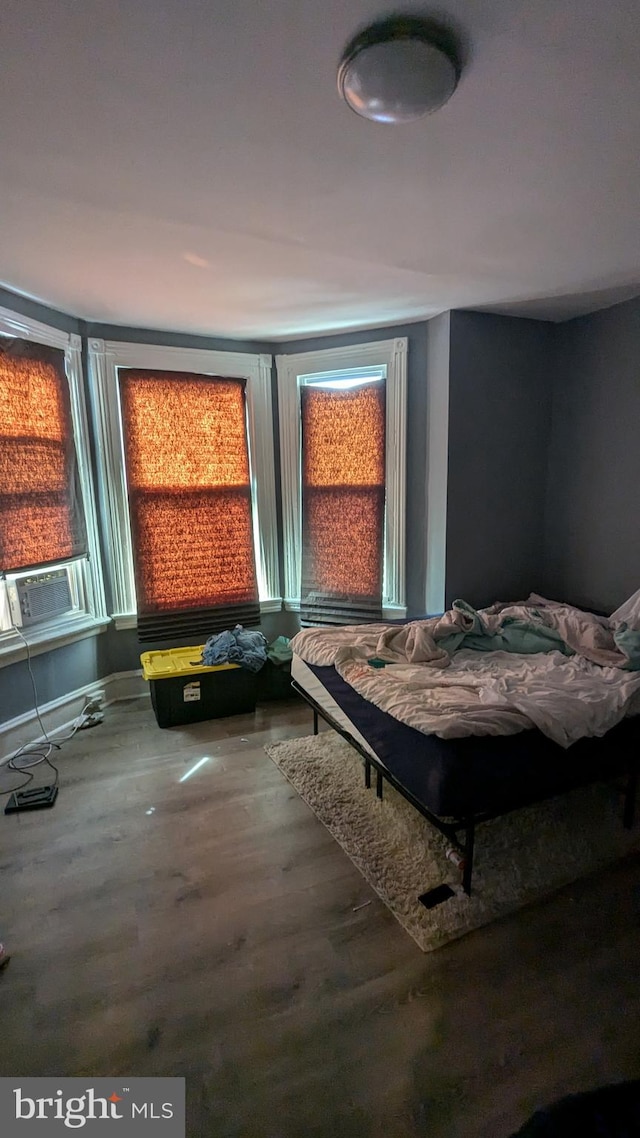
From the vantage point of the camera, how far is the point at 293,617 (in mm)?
3994

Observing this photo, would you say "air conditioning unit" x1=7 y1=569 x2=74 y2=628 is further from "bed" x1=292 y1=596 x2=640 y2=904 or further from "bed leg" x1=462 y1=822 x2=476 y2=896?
"bed leg" x1=462 y1=822 x2=476 y2=896

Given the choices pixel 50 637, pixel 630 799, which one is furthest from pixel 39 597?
pixel 630 799

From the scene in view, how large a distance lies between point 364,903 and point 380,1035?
0.44m

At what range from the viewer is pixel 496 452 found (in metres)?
3.37

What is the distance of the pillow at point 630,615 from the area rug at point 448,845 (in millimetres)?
781

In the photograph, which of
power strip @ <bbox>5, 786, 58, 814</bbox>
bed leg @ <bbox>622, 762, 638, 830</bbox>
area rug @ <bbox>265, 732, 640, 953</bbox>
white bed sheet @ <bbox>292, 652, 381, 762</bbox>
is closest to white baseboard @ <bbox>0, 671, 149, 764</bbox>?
power strip @ <bbox>5, 786, 58, 814</bbox>

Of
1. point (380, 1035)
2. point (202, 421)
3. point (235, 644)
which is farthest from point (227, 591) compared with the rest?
point (380, 1035)

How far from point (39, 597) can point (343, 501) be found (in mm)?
2009

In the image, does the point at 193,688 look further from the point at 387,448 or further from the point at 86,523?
the point at 387,448

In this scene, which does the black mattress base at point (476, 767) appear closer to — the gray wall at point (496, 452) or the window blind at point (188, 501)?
the gray wall at point (496, 452)

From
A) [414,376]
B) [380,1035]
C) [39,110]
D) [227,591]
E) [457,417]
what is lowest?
[380,1035]

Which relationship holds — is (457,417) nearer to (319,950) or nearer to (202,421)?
(202,421)

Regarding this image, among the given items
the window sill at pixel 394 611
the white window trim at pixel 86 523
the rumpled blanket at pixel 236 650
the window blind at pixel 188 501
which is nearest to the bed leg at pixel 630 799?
the window sill at pixel 394 611

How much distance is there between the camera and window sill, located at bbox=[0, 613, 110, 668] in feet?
9.08
